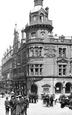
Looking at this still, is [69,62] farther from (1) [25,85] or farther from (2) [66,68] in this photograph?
(1) [25,85]

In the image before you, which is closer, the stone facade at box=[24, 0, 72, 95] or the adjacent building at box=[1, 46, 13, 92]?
the stone facade at box=[24, 0, 72, 95]

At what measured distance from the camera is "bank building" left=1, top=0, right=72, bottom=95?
4372 cm

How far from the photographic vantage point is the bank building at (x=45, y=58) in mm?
43719

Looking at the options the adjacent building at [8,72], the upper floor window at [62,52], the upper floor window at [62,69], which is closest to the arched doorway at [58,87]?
the upper floor window at [62,69]

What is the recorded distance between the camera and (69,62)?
45344 millimetres

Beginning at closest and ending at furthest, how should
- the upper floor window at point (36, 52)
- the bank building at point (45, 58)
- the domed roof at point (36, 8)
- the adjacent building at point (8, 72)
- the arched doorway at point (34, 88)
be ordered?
the upper floor window at point (36, 52) < the bank building at point (45, 58) < the arched doorway at point (34, 88) < the domed roof at point (36, 8) < the adjacent building at point (8, 72)

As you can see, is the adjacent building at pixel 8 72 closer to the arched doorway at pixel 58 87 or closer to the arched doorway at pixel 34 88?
the arched doorway at pixel 34 88


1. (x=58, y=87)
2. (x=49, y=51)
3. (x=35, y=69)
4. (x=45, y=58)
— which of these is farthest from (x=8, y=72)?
(x=49, y=51)

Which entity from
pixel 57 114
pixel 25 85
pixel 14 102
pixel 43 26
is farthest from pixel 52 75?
pixel 14 102

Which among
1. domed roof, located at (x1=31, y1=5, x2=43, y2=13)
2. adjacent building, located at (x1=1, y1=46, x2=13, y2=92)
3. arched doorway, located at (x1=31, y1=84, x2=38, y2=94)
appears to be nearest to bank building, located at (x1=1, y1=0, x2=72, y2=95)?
arched doorway, located at (x1=31, y1=84, x2=38, y2=94)

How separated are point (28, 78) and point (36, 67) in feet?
9.52

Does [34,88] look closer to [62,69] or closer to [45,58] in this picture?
[45,58]

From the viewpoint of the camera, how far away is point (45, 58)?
44.2 metres

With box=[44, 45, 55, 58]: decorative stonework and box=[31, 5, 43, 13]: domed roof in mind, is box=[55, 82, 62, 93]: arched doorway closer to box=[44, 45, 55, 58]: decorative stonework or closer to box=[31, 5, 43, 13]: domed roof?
box=[44, 45, 55, 58]: decorative stonework
